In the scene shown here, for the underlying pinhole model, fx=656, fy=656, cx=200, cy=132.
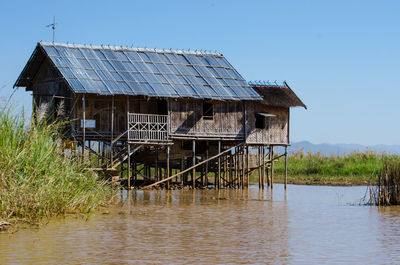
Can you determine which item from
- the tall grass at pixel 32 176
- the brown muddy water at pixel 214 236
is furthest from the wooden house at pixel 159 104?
the tall grass at pixel 32 176

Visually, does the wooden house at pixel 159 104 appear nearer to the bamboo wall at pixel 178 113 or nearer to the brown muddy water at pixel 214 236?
the bamboo wall at pixel 178 113

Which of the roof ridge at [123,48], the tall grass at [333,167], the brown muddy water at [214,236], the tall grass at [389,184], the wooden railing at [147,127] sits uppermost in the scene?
the roof ridge at [123,48]

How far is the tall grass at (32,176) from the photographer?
11.6m

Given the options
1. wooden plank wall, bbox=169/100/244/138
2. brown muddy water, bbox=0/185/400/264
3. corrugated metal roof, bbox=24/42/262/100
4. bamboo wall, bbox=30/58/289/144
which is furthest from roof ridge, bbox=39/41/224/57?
brown muddy water, bbox=0/185/400/264

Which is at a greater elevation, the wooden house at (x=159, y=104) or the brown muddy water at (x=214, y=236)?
the wooden house at (x=159, y=104)

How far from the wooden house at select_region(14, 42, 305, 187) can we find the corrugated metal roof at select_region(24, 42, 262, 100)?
0.04m

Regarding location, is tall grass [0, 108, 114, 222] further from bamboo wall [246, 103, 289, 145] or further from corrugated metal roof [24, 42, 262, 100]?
bamboo wall [246, 103, 289, 145]

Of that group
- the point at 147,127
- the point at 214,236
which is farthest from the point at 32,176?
the point at 147,127

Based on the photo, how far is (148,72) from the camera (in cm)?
2539

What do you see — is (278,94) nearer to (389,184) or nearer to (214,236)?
(389,184)

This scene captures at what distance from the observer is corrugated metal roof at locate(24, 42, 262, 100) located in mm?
23375

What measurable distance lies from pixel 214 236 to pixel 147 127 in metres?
12.6

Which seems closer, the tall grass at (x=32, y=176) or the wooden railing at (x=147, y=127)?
the tall grass at (x=32, y=176)

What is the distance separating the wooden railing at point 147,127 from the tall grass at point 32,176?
10413 mm
